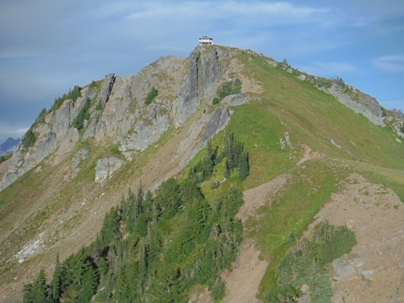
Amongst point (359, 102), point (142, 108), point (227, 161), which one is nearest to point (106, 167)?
point (142, 108)

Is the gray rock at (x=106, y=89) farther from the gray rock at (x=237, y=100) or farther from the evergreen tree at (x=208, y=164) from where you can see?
the evergreen tree at (x=208, y=164)

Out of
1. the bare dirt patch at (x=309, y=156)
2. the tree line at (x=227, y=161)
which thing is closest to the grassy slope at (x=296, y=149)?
the bare dirt patch at (x=309, y=156)

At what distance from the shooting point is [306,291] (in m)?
50.2

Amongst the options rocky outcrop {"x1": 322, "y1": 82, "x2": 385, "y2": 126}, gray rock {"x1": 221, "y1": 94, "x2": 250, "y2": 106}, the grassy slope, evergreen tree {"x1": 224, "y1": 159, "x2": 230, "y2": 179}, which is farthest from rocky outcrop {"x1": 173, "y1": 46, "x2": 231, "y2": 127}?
evergreen tree {"x1": 224, "y1": 159, "x2": 230, "y2": 179}

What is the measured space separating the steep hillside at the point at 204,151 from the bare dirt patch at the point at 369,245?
2.07 feet

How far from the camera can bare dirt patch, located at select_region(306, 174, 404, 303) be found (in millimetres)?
45094

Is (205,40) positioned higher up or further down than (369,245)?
higher up

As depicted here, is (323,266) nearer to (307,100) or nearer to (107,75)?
(307,100)

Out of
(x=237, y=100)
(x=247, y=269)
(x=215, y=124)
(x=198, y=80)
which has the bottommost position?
(x=247, y=269)

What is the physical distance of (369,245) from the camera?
50469 millimetres

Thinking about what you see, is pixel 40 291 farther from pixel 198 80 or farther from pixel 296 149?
pixel 198 80

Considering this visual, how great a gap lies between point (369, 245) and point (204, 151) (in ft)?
175

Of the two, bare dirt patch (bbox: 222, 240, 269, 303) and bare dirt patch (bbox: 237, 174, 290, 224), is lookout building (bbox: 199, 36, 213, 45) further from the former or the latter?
bare dirt patch (bbox: 222, 240, 269, 303)

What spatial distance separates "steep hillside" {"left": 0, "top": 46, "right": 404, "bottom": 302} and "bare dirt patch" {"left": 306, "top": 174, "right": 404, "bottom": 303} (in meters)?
0.63
